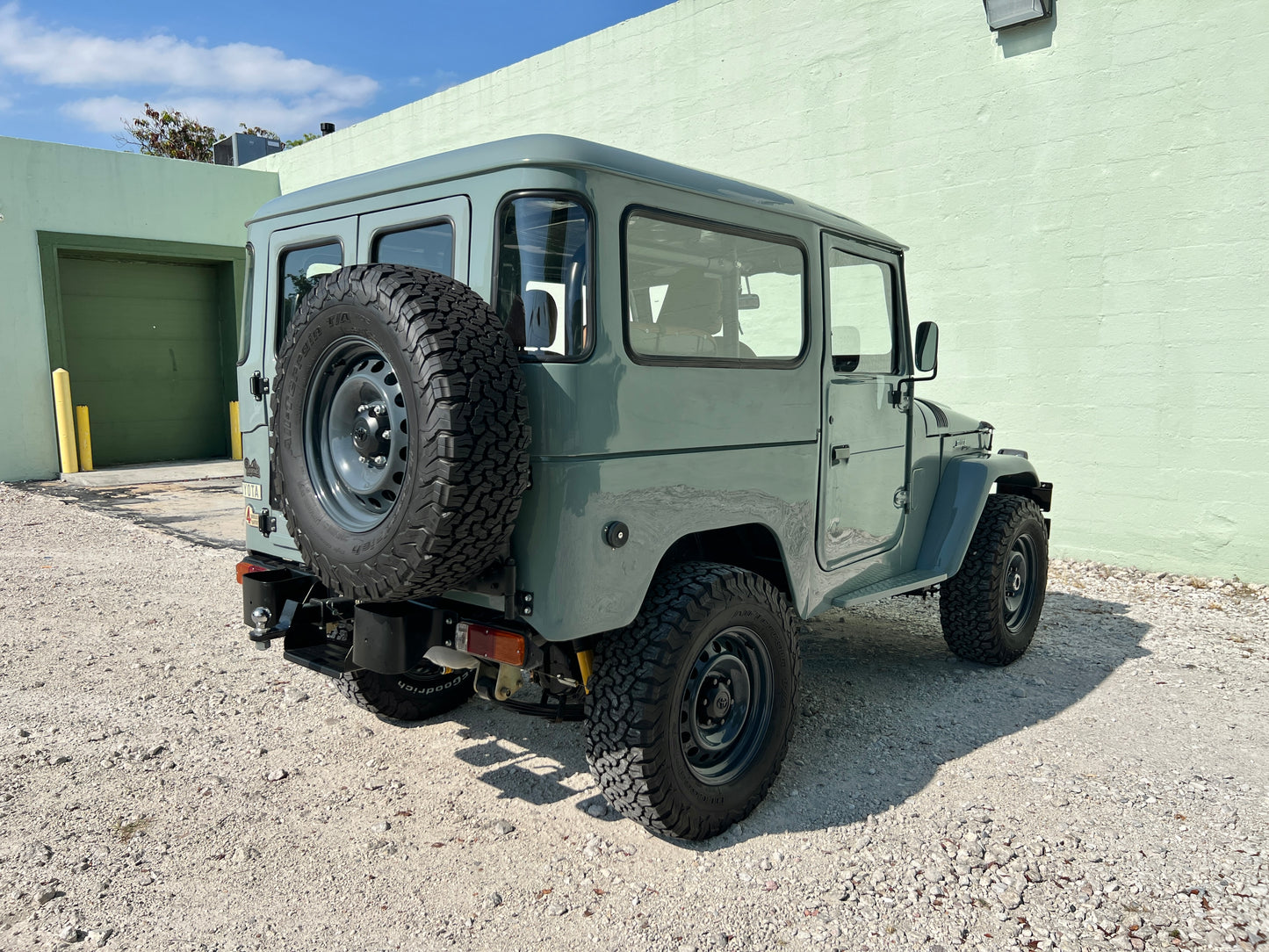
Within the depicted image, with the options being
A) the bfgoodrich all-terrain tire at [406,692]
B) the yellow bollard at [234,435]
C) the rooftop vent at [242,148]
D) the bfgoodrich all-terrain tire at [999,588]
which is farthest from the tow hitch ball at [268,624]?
the rooftop vent at [242,148]

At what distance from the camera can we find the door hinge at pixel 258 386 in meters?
3.55

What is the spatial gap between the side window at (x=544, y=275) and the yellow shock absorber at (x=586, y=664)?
0.98 m

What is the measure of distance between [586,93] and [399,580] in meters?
8.70

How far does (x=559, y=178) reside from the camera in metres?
2.69

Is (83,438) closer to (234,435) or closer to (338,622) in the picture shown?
(234,435)

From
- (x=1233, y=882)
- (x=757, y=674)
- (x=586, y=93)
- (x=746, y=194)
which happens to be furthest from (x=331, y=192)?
(x=586, y=93)

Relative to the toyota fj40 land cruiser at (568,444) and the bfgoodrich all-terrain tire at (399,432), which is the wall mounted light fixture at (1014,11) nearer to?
the toyota fj40 land cruiser at (568,444)

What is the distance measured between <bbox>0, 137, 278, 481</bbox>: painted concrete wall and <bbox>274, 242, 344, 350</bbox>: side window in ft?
34.4

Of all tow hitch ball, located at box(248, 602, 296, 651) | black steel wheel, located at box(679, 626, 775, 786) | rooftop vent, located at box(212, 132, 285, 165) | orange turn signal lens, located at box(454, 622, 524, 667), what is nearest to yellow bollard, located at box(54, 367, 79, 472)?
rooftop vent, located at box(212, 132, 285, 165)

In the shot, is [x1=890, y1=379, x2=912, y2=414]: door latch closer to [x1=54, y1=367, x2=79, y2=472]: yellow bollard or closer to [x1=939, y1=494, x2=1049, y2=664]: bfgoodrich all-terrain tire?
[x1=939, y1=494, x2=1049, y2=664]: bfgoodrich all-terrain tire

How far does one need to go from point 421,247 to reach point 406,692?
1.98 meters

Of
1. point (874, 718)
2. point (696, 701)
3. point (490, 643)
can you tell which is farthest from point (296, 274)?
point (874, 718)

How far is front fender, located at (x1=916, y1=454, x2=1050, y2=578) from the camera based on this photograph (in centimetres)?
443

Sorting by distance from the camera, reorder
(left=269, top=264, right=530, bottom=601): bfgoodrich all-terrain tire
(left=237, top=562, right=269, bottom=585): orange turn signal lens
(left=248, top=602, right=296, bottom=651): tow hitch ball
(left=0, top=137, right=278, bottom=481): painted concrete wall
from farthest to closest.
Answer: (left=0, top=137, right=278, bottom=481): painted concrete wall
(left=237, top=562, right=269, bottom=585): orange turn signal lens
(left=248, top=602, right=296, bottom=651): tow hitch ball
(left=269, top=264, right=530, bottom=601): bfgoodrich all-terrain tire
